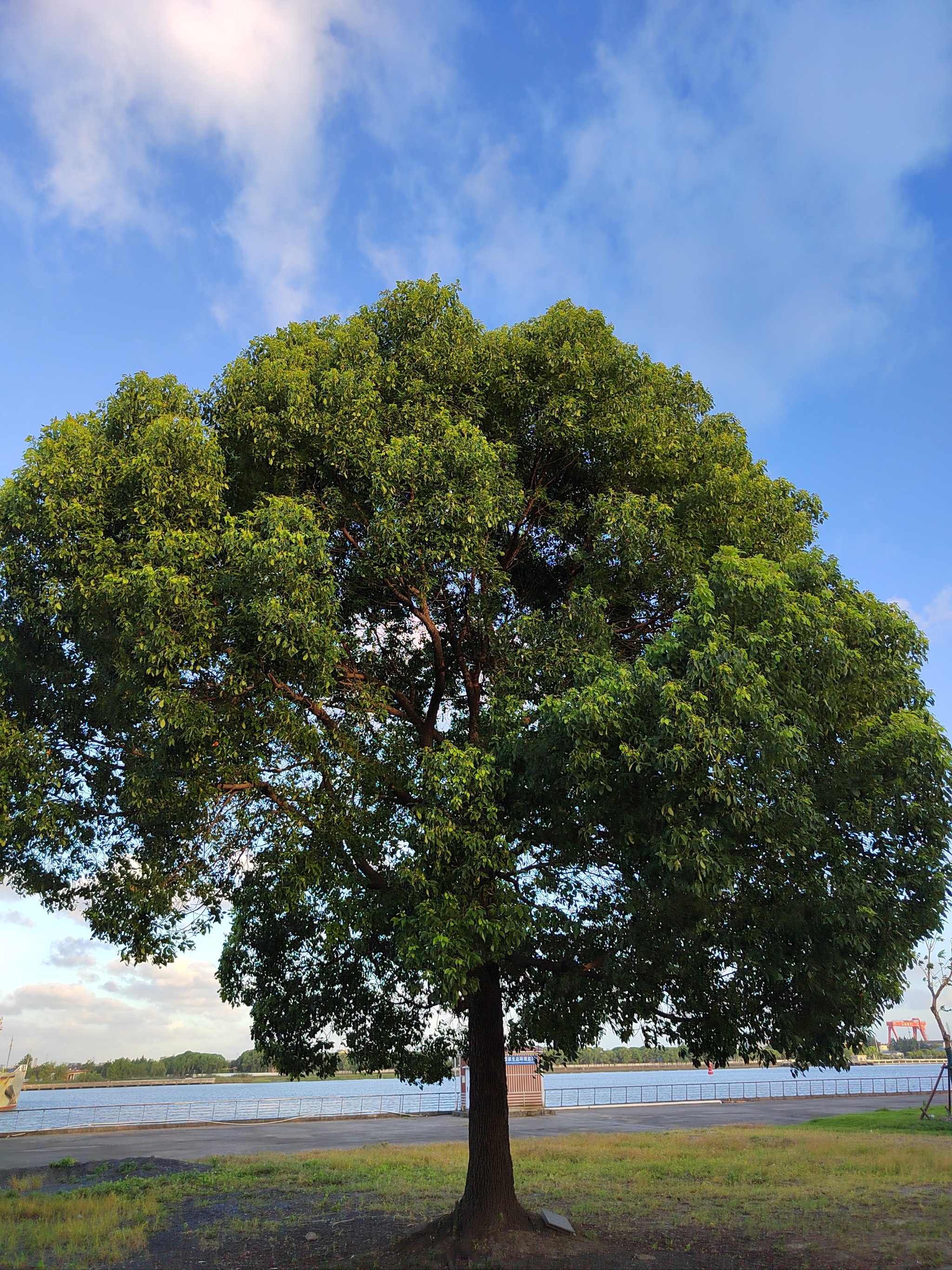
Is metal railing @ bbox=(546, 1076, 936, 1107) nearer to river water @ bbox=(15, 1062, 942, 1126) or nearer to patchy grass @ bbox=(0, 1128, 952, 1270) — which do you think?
river water @ bbox=(15, 1062, 942, 1126)

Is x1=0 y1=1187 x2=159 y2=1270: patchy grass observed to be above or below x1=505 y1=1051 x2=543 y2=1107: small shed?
above

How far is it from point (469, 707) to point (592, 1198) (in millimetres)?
10050

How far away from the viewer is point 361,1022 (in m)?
13.9

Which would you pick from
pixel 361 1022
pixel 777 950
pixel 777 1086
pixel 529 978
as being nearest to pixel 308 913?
pixel 361 1022

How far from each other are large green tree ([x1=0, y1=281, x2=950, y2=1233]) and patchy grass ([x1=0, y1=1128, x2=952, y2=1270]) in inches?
127

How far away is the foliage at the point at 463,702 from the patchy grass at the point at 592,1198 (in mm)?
3385

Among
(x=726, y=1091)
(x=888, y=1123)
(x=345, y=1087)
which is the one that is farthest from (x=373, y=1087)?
(x=888, y=1123)

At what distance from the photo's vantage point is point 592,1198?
15.9 m

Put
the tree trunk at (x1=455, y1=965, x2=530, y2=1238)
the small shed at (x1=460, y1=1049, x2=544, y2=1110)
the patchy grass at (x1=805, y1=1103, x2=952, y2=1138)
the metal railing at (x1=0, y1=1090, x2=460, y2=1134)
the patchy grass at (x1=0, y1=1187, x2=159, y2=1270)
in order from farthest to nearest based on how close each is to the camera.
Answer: the small shed at (x1=460, y1=1049, x2=544, y2=1110) → the metal railing at (x1=0, y1=1090, x2=460, y2=1134) → the patchy grass at (x1=805, y1=1103, x2=952, y2=1138) → the tree trunk at (x1=455, y1=965, x2=530, y2=1238) → the patchy grass at (x1=0, y1=1187, x2=159, y2=1270)

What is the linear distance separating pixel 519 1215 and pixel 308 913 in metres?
5.38

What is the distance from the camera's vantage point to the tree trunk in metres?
12.0

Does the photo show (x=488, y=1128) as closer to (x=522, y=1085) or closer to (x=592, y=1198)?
(x=592, y=1198)

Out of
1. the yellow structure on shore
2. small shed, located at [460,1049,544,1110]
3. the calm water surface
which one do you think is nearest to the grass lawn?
small shed, located at [460,1049,544,1110]

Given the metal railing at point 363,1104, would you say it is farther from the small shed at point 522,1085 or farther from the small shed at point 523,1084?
the small shed at point 523,1084
